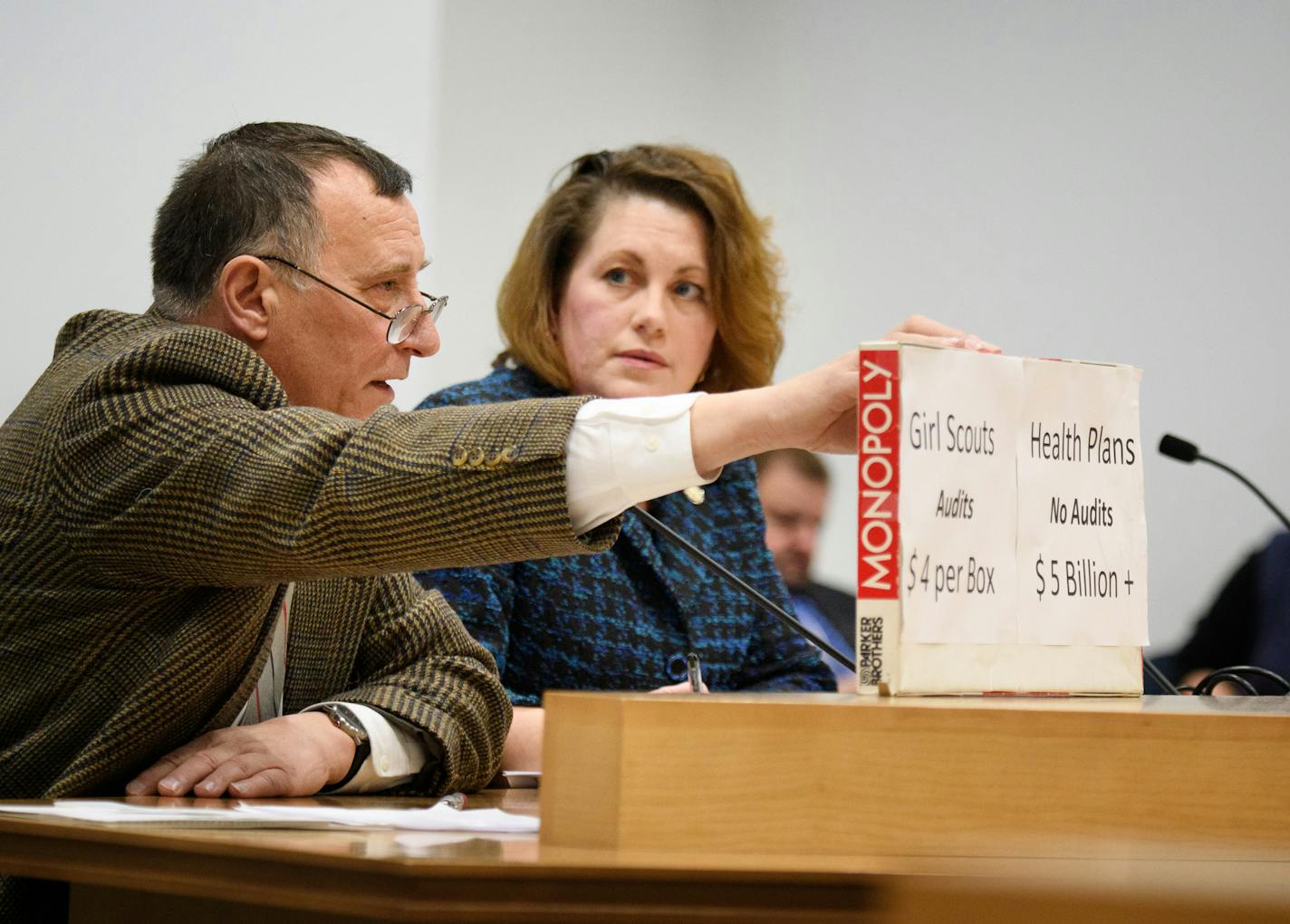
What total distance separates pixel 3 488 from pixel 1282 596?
2791 mm

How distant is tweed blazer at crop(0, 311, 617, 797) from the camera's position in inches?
39.2

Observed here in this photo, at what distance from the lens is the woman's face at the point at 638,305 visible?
7.07ft

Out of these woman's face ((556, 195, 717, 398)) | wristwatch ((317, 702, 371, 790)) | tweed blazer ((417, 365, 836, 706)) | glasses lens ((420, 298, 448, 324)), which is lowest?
wristwatch ((317, 702, 371, 790))

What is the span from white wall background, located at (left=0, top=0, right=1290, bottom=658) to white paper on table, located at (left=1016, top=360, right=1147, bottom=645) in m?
1.78

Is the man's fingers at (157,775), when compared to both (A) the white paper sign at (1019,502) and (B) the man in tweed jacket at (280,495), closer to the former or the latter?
(B) the man in tweed jacket at (280,495)

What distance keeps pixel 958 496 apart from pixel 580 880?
403mm

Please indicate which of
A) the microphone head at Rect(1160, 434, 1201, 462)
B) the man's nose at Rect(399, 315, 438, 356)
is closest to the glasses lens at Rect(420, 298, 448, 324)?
the man's nose at Rect(399, 315, 438, 356)

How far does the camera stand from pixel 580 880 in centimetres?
61

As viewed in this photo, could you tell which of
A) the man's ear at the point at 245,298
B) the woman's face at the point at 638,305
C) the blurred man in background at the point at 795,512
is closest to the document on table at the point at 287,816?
the man's ear at the point at 245,298

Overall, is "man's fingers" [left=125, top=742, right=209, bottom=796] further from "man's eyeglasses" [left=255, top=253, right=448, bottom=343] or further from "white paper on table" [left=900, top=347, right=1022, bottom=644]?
"white paper on table" [left=900, top=347, right=1022, bottom=644]

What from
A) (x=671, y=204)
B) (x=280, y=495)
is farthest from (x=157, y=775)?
(x=671, y=204)

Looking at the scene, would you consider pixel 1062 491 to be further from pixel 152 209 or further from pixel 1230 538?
pixel 1230 538

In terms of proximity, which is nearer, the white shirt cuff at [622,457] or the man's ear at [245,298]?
the white shirt cuff at [622,457]

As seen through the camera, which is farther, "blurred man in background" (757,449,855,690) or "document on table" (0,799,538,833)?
"blurred man in background" (757,449,855,690)
